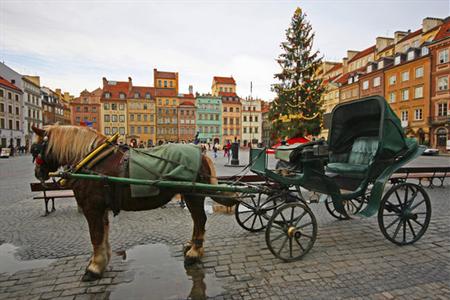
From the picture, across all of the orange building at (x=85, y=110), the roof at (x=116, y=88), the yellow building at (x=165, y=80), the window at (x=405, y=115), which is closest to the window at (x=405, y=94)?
the window at (x=405, y=115)

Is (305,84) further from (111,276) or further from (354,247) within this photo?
(111,276)

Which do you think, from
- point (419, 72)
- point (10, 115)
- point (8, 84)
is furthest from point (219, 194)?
point (10, 115)

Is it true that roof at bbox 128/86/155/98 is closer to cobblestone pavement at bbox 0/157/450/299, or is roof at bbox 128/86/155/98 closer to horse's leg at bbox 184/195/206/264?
cobblestone pavement at bbox 0/157/450/299

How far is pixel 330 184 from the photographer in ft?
12.9

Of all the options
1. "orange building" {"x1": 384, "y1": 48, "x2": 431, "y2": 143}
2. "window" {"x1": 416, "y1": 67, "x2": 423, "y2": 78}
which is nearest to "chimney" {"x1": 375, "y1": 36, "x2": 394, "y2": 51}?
"orange building" {"x1": 384, "y1": 48, "x2": 431, "y2": 143}

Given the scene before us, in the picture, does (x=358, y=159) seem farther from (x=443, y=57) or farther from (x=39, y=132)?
(x=443, y=57)

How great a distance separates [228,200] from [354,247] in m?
2.16

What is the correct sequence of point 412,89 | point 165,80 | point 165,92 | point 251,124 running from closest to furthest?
point 412,89 → point 165,92 → point 165,80 → point 251,124

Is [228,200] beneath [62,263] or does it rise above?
above

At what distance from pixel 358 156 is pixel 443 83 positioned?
36.8 meters

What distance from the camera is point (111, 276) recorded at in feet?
10.4

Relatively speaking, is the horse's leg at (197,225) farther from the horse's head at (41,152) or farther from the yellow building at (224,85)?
the yellow building at (224,85)

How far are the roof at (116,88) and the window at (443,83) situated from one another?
193 ft

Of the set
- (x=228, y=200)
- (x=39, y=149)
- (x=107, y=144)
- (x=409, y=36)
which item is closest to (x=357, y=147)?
(x=228, y=200)
